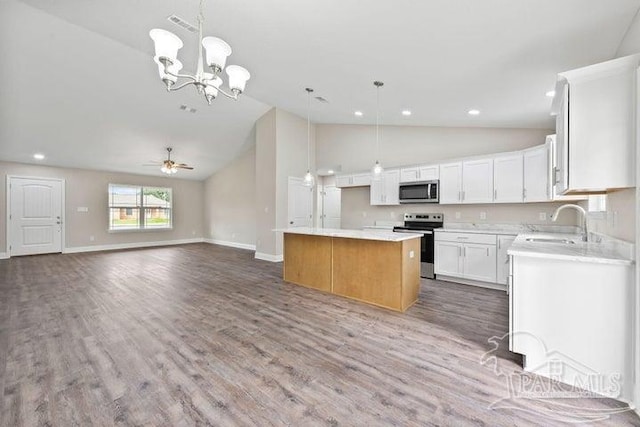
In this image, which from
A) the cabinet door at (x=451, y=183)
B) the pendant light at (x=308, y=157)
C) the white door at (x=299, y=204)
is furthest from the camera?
the white door at (x=299, y=204)

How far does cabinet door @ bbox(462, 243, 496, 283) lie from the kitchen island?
45.8 inches

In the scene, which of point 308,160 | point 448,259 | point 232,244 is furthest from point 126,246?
point 448,259

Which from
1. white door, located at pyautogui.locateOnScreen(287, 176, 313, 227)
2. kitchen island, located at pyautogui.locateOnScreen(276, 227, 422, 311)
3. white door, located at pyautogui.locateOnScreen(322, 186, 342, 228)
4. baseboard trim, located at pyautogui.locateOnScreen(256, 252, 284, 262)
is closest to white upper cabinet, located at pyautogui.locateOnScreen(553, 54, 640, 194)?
kitchen island, located at pyautogui.locateOnScreen(276, 227, 422, 311)

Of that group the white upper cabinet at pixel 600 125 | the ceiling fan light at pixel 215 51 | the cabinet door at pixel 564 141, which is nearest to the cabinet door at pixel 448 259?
the cabinet door at pixel 564 141

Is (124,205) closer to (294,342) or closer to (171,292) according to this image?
(171,292)

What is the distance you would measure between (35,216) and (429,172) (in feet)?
32.3

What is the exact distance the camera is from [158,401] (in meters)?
1.68

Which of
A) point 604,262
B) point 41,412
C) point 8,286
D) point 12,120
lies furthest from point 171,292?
point 12,120

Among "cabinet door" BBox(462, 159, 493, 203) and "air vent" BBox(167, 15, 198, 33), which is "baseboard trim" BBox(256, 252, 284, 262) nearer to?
"cabinet door" BBox(462, 159, 493, 203)

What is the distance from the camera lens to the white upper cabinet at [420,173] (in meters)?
4.90

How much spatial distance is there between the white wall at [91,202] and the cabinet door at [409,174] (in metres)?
7.99

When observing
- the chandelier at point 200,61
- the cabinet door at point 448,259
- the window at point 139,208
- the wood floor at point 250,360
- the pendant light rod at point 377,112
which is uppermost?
the pendant light rod at point 377,112

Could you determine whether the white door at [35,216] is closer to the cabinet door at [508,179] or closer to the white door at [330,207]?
the white door at [330,207]

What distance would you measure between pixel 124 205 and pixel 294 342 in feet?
28.6
